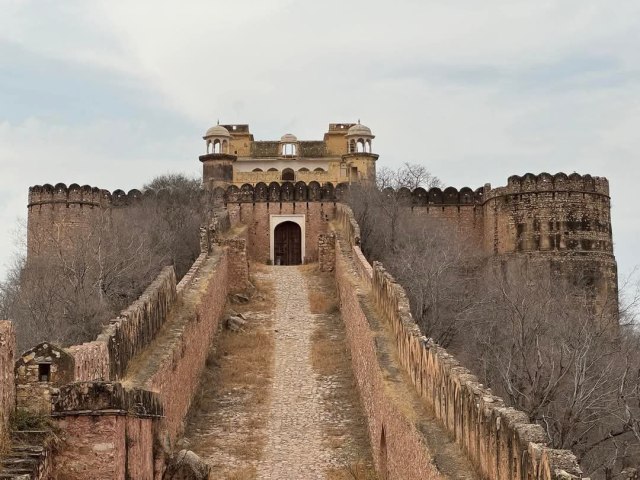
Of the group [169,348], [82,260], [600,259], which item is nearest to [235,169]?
[600,259]

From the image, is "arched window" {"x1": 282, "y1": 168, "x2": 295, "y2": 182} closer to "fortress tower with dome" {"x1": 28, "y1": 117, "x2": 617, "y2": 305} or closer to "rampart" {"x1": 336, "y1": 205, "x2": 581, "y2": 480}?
"fortress tower with dome" {"x1": 28, "y1": 117, "x2": 617, "y2": 305}

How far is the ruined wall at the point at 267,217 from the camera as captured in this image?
1272 inches

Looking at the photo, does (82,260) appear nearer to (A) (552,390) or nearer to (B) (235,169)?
(A) (552,390)

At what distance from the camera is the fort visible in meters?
9.13

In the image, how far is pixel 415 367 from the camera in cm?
1280

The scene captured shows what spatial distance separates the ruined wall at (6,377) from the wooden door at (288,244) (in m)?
23.4

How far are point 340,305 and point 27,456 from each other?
48.7 ft

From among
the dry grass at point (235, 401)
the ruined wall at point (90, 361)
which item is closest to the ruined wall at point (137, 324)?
the ruined wall at point (90, 361)

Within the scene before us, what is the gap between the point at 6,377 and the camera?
8562mm

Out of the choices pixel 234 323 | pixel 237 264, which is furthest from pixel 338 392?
pixel 237 264

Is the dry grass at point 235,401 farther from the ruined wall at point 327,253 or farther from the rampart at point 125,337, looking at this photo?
the ruined wall at point 327,253

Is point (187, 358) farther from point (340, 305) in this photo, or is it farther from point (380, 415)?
point (340, 305)

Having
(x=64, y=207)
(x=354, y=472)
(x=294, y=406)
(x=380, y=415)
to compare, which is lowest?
(x=354, y=472)

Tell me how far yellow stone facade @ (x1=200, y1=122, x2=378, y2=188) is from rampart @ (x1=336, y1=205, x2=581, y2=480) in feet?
65.4
